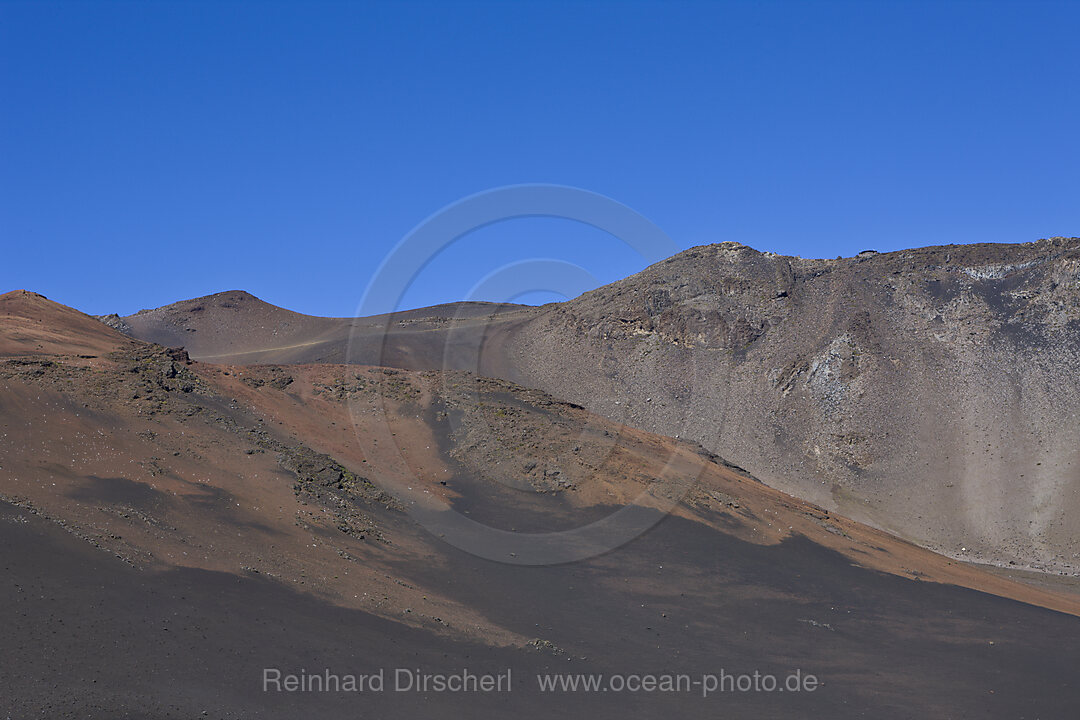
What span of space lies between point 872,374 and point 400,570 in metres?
50.1

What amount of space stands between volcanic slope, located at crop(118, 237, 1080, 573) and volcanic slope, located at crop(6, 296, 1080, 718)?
1614 cm

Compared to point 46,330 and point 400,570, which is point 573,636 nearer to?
point 400,570

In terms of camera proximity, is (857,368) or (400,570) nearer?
(400,570)

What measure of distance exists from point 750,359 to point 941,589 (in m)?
39.0

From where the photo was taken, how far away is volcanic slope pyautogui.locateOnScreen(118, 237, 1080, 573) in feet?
188

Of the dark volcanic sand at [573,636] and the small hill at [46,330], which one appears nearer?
the dark volcanic sand at [573,636]

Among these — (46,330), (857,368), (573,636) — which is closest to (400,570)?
(573,636)

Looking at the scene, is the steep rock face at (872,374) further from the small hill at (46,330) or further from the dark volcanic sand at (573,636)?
the small hill at (46,330)

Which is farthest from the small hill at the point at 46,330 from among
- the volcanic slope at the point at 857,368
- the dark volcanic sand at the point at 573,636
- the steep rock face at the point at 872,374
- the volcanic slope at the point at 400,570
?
the steep rock face at the point at 872,374

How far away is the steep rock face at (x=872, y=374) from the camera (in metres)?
57.2

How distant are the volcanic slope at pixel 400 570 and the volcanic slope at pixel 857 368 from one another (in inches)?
635

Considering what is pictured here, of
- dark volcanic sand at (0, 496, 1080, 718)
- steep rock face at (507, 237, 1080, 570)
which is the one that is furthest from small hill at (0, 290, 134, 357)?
steep rock face at (507, 237, 1080, 570)

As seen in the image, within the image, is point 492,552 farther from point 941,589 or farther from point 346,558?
point 941,589

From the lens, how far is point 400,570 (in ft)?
91.0
